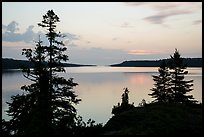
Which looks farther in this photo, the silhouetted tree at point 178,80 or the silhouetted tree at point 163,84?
the silhouetted tree at point 163,84

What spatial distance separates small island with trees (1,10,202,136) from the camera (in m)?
9.01

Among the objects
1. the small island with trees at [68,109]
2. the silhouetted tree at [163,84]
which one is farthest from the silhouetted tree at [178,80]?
the silhouetted tree at [163,84]

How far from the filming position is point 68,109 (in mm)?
21000

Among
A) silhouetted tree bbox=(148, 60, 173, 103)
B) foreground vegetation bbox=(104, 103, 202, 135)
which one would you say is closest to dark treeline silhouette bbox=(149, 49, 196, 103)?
silhouetted tree bbox=(148, 60, 173, 103)

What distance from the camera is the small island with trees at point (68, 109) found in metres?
9.01

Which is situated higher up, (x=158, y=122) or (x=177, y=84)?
(x=158, y=122)

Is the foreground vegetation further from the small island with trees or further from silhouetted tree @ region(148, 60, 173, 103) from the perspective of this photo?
silhouetted tree @ region(148, 60, 173, 103)

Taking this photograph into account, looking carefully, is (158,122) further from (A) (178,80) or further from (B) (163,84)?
(B) (163,84)

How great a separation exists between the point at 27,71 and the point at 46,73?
4.32ft

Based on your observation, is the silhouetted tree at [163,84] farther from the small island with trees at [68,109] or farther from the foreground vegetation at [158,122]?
the foreground vegetation at [158,122]

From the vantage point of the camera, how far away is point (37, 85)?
18.6 meters

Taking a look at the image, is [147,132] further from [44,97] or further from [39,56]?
[39,56]

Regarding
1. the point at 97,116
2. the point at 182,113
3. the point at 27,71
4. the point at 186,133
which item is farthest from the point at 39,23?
the point at 97,116

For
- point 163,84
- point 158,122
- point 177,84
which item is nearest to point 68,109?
point 158,122
